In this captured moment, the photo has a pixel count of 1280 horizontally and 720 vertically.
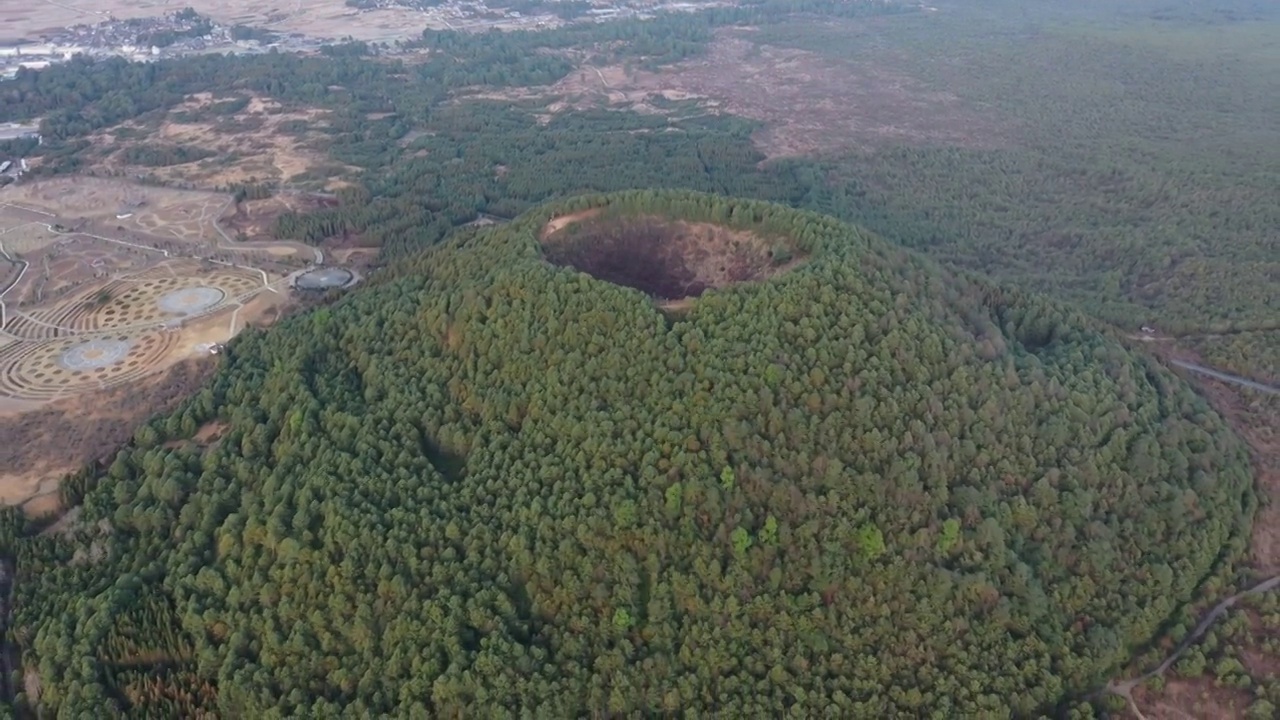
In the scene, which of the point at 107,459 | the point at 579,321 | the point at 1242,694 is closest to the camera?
the point at 1242,694

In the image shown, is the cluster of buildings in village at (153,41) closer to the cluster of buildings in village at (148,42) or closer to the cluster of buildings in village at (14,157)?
the cluster of buildings in village at (148,42)

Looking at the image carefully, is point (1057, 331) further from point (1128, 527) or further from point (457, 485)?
point (457, 485)

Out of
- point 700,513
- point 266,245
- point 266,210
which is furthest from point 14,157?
point 700,513

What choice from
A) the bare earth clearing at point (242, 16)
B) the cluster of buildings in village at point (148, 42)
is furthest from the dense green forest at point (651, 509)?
the bare earth clearing at point (242, 16)

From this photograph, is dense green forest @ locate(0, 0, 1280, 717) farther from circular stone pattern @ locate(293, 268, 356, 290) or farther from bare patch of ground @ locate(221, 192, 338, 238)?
bare patch of ground @ locate(221, 192, 338, 238)

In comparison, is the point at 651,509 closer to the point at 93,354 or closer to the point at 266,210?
the point at 93,354

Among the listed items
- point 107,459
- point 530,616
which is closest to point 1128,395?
point 530,616
